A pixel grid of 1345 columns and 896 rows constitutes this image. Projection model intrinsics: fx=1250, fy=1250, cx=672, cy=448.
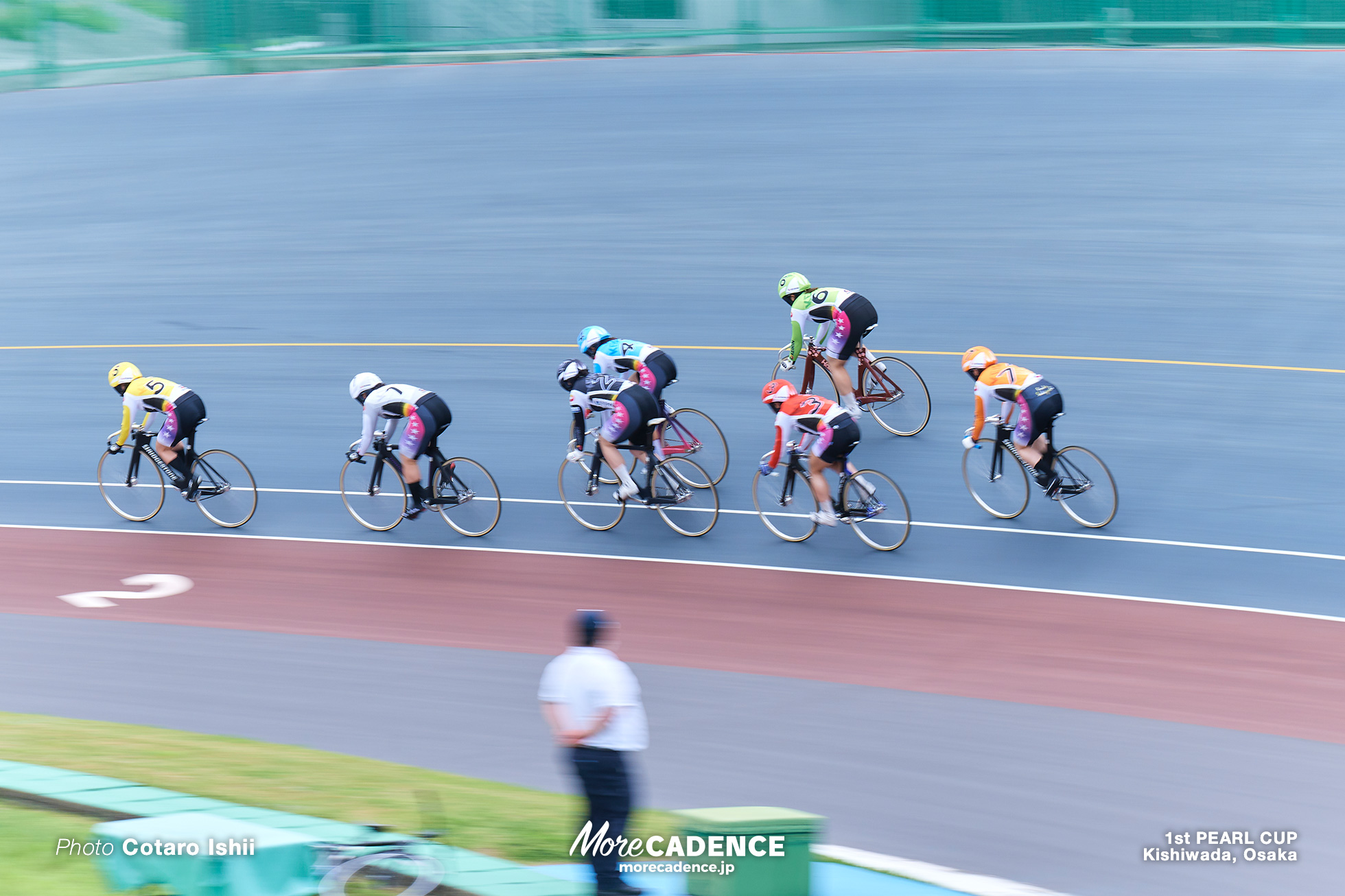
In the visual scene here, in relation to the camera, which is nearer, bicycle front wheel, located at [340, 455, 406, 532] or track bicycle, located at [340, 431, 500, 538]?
track bicycle, located at [340, 431, 500, 538]

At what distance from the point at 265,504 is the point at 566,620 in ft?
15.9

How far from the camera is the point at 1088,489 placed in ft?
37.0

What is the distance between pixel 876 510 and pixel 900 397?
264cm

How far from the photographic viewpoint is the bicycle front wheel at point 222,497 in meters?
13.0

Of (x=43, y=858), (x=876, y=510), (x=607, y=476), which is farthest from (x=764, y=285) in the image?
(x=43, y=858)

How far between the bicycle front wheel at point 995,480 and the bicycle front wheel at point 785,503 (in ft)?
5.09

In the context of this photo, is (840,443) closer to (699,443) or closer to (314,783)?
(699,443)

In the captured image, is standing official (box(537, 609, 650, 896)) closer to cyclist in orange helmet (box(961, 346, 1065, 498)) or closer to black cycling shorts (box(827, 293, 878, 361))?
cyclist in orange helmet (box(961, 346, 1065, 498))

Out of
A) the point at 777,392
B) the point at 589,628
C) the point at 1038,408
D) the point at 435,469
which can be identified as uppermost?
the point at 777,392

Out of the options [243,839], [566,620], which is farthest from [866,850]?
[566,620]

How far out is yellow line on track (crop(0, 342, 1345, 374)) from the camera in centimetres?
1457

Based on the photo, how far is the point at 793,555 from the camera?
11.3 m

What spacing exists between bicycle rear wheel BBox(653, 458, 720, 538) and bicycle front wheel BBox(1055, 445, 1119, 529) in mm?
3172

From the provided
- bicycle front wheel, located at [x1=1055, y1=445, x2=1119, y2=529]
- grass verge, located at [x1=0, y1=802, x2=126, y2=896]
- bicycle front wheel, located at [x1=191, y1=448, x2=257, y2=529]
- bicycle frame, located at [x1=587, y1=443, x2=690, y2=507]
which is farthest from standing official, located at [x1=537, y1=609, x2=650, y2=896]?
bicycle front wheel, located at [x1=191, y1=448, x2=257, y2=529]
